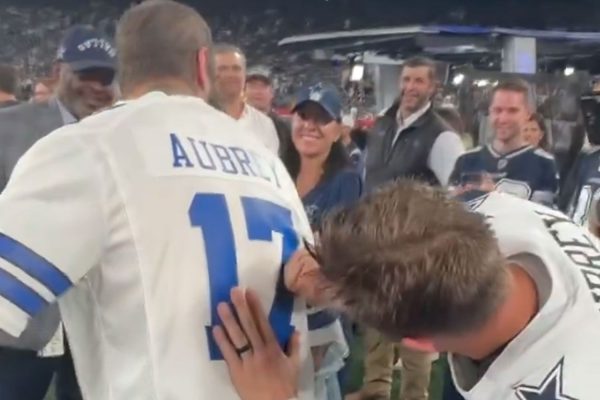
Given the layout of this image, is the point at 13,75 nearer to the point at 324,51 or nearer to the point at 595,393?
the point at 595,393

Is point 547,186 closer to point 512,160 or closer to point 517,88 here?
point 512,160

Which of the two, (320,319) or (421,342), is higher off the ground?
(421,342)

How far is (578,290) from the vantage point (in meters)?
1.36

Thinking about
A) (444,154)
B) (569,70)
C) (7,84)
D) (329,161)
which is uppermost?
(7,84)

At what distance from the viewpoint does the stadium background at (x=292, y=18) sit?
16.0 metres

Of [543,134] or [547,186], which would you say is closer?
[547,186]

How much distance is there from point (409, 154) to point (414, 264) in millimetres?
3102

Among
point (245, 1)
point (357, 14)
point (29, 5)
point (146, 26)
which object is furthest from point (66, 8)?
point (146, 26)

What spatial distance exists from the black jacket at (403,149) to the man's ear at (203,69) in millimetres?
2374

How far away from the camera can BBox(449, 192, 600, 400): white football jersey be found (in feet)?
4.17

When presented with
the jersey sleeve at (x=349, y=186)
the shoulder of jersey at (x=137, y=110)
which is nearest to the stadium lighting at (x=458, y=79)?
the jersey sleeve at (x=349, y=186)

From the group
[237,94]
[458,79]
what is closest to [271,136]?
[237,94]

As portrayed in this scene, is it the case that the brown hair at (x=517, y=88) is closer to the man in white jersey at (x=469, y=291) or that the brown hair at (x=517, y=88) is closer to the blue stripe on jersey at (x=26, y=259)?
the man in white jersey at (x=469, y=291)

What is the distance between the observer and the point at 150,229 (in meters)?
1.62
